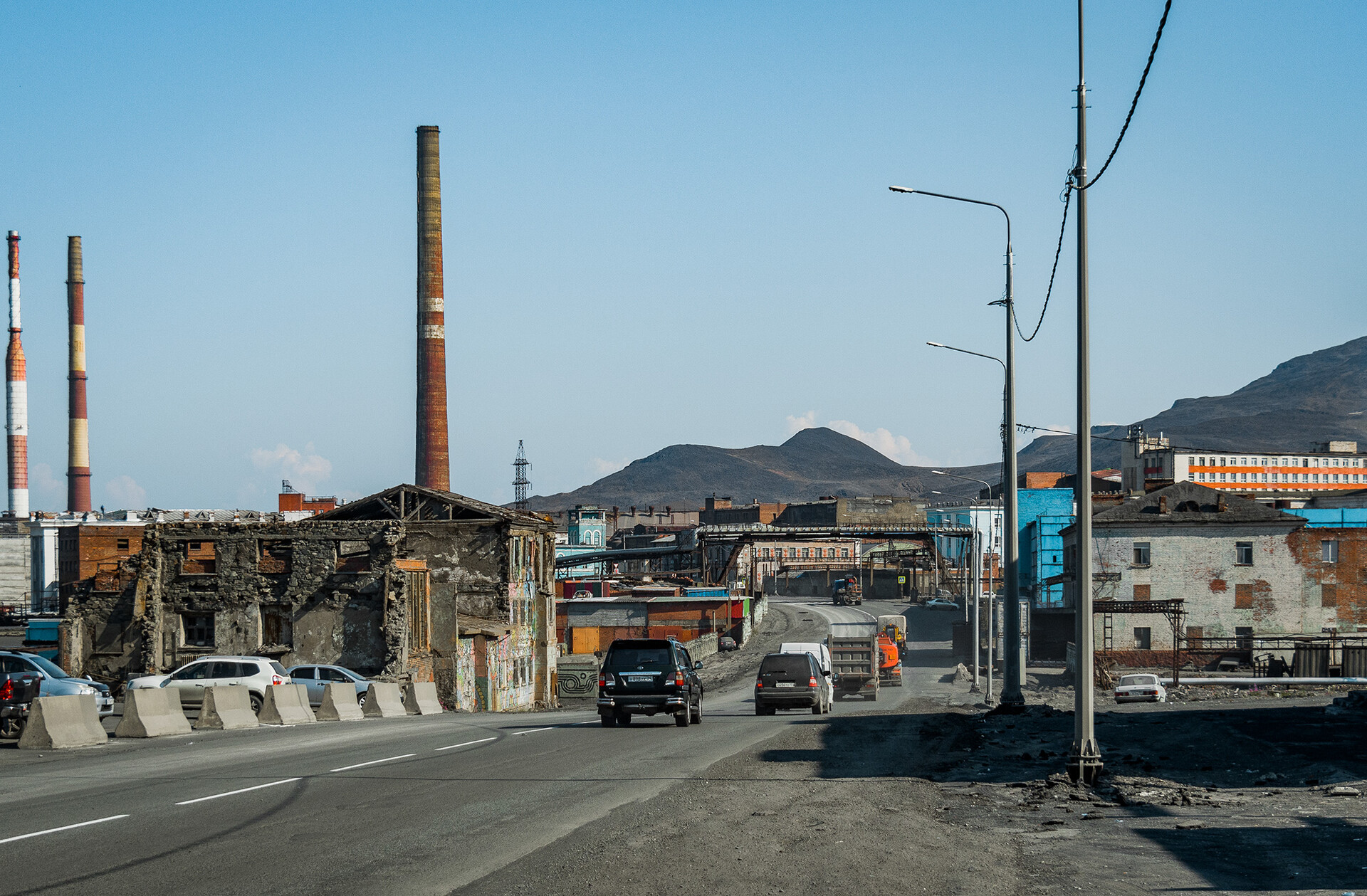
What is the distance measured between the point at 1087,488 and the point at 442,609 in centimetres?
3673

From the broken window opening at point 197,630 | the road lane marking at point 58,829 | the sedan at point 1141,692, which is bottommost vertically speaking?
the sedan at point 1141,692

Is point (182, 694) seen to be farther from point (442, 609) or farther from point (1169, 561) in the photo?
point (1169, 561)

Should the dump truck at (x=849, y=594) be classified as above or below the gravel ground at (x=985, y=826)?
below

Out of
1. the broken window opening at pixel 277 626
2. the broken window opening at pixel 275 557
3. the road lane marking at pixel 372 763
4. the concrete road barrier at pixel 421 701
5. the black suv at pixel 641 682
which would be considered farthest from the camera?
the broken window opening at pixel 275 557

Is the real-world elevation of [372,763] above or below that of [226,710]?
above

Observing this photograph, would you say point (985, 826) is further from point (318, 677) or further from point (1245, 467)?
point (1245, 467)

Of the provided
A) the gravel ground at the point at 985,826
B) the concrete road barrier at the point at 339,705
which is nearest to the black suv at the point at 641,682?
the gravel ground at the point at 985,826

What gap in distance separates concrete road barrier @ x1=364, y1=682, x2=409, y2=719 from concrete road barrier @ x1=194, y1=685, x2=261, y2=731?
619 centimetres

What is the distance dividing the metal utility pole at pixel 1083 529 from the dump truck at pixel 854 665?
129ft

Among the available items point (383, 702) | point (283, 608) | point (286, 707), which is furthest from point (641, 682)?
point (283, 608)

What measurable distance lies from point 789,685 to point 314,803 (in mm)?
22058

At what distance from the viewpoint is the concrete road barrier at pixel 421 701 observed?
37406 mm

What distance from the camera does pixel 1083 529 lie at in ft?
53.0

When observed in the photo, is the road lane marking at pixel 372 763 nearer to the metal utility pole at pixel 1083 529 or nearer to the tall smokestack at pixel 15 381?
the metal utility pole at pixel 1083 529
